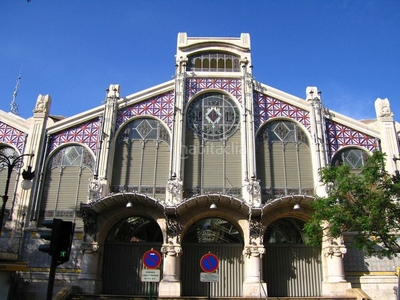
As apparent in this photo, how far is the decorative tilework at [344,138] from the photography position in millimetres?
24750

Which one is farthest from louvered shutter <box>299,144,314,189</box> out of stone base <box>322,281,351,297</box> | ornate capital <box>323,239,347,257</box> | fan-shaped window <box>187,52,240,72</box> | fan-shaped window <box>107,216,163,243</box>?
fan-shaped window <box>107,216,163,243</box>

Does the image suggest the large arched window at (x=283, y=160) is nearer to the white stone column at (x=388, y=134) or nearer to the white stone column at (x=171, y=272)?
the white stone column at (x=388, y=134)

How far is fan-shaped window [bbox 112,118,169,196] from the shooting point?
23.7m

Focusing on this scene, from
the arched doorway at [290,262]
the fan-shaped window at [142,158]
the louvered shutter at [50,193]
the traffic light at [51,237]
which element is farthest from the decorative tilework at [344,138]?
the traffic light at [51,237]

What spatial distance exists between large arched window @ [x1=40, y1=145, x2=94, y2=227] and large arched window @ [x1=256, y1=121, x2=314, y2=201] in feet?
32.7

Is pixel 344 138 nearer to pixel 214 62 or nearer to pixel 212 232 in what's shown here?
pixel 214 62

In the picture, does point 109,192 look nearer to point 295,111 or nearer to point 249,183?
point 249,183

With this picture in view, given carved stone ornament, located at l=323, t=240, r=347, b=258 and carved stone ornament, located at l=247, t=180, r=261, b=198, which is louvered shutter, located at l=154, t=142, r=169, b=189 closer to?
carved stone ornament, located at l=247, t=180, r=261, b=198

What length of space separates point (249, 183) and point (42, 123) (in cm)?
1275

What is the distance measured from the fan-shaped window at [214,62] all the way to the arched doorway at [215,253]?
9.92 m

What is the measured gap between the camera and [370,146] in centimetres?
2478

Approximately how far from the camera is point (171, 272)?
21016mm

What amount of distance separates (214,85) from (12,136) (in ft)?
41.3

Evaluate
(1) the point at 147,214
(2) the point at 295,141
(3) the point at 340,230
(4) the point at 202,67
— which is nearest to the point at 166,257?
(1) the point at 147,214
